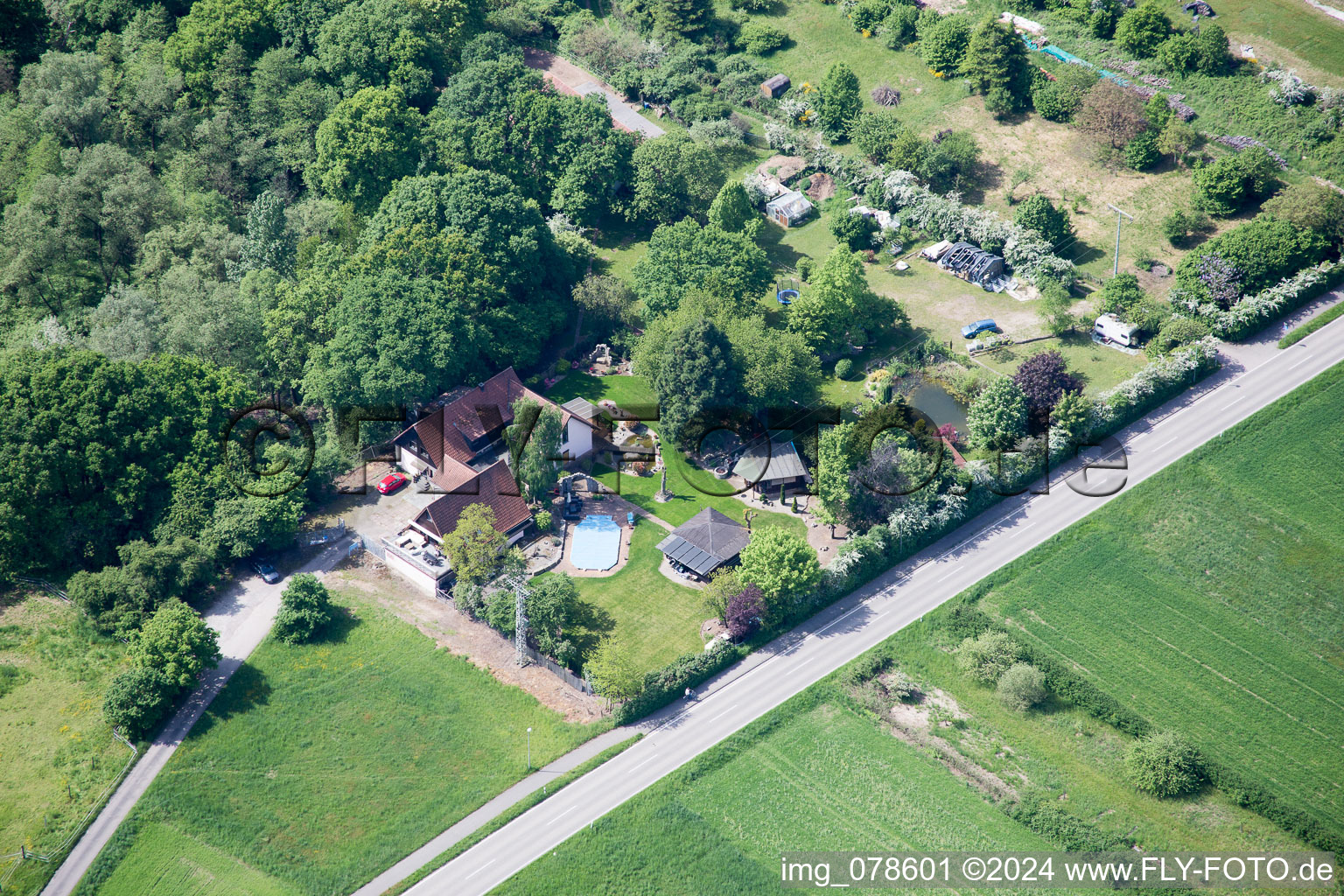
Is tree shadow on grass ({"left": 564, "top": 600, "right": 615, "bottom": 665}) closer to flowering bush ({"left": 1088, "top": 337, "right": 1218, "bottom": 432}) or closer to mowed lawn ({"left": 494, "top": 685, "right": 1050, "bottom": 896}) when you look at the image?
mowed lawn ({"left": 494, "top": 685, "right": 1050, "bottom": 896})

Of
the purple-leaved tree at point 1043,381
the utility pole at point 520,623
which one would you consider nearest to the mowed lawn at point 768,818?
the utility pole at point 520,623

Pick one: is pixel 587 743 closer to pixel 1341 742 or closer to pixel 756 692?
pixel 756 692

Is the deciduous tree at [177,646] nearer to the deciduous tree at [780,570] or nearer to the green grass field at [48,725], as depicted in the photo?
the green grass field at [48,725]

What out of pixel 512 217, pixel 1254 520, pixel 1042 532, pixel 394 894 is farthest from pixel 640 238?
pixel 394 894

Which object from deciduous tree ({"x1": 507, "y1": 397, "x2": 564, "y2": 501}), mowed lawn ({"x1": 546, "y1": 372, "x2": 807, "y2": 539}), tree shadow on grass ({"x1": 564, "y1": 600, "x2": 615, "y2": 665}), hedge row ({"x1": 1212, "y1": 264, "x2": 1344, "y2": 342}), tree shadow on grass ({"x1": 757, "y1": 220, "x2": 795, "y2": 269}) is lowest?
tree shadow on grass ({"x1": 564, "y1": 600, "x2": 615, "y2": 665})

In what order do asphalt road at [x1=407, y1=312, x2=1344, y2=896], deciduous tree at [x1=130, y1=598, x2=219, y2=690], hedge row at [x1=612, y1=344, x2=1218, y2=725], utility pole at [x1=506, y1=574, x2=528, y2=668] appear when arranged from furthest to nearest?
utility pole at [x1=506, y1=574, x2=528, y2=668], hedge row at [x1=612, y1=344, x2=1218, y2=725], deciduous tree at [x1=130, y1=598, x2=219, y2=690], asphalt road at [x1=407, y1=312, x2=1344, y2=896]

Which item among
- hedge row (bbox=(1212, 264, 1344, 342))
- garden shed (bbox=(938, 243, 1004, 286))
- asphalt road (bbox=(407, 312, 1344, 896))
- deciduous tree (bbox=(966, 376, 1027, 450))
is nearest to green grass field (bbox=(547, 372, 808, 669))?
asphalt road (bbox=(407, 312, 1344, 896))
